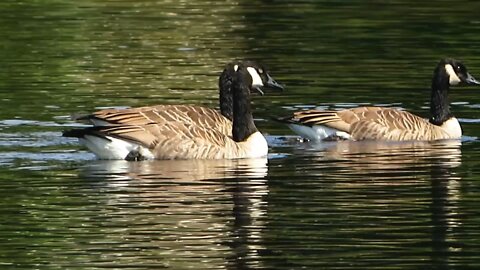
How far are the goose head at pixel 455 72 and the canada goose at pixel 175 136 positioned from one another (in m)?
4.23

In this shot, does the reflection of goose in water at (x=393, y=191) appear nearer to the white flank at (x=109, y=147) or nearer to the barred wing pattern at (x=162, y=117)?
the barred wing pattern at (x=162, y=117)

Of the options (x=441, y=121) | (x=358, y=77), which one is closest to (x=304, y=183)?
Answer: (x=441, y=121)

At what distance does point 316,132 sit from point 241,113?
1932mm

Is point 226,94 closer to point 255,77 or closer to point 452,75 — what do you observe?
point 255,77

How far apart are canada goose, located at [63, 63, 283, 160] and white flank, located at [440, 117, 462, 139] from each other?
340 centimetres

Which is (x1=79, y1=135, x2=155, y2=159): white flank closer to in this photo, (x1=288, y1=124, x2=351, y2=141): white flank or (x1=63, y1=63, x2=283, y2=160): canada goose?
(x1=63, y1=63, x2=283, y2=160): canada goose

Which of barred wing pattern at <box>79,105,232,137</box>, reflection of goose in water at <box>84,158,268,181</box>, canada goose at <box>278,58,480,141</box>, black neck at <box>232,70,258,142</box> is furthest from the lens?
canada goose at <box>278,58,480,141</box>

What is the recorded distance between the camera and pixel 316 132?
80.3ft

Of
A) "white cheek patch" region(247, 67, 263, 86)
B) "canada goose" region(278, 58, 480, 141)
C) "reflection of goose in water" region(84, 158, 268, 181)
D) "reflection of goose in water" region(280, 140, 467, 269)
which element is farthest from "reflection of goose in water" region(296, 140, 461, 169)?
"reflection of goose in water" region(84, 158, 268, 181)

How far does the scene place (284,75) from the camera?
30625mm

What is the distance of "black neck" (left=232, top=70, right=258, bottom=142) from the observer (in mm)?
22750

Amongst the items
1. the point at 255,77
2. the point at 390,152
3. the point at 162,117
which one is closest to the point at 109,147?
the point at 162,117

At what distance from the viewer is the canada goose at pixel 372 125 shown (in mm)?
24297

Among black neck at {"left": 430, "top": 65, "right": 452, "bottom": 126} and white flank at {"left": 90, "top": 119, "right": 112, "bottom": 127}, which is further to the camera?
black neck at {"left": 430, "top": 65, "right": 452, "bottom": 126}
